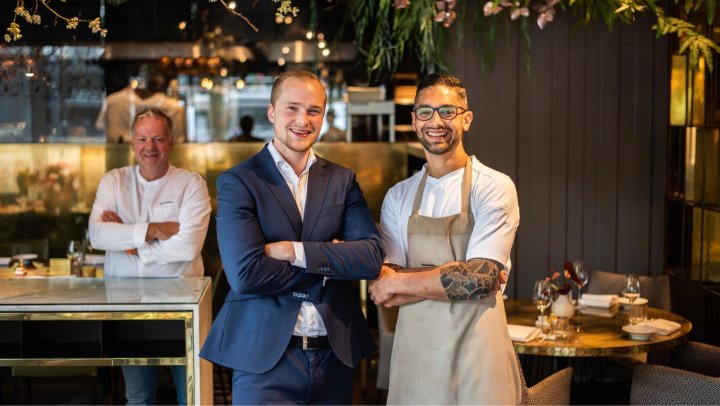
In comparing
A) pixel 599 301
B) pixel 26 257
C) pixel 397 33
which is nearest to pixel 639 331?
pixel 599 301

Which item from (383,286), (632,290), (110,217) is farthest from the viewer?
(632,290)

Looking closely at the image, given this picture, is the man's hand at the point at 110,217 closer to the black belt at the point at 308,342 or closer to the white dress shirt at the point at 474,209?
the white dress shirt at the point at 474,209

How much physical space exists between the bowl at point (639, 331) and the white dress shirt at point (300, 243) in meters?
1.92

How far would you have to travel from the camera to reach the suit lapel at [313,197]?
3014mm

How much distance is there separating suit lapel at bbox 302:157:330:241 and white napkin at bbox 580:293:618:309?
241 cm

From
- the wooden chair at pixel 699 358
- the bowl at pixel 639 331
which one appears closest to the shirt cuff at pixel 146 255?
the bowl at pixel 639 331

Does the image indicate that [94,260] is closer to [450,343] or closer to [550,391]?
[550,391]

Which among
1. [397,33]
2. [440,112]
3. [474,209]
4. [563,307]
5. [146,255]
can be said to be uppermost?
[397,33]

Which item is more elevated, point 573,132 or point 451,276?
point 573,132

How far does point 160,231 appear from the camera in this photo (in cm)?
439

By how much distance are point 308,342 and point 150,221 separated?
1.87 meters

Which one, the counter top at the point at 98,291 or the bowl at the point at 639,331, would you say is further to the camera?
the bowl at the point at 639,331

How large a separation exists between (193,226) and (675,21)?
2649 mm

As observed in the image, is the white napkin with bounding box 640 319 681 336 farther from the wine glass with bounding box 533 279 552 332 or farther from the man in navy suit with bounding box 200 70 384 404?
the man in navy suit with bounding box 200 70 384 404
